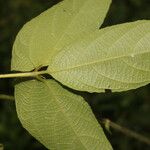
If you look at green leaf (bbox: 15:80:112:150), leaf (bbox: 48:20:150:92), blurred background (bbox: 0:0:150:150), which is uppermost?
leaf (bbox: 48:20:150:92)

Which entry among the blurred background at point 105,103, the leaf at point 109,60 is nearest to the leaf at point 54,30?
the leaf at point 109,60

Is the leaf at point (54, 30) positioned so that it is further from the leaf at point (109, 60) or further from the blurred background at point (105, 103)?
the blurred background at point (105, 103)

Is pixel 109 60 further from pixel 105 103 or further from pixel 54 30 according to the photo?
pixel 105 103

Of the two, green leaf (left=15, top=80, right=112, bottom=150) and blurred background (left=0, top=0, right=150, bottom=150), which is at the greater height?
green leaf (left=15, top=80, right=112, bottom=150)

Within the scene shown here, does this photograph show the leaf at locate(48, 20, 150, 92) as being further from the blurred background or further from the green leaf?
the blurred background

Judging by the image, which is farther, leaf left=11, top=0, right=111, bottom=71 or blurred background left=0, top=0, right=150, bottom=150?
blurred background left=0, top=0, right=150, bottom=150

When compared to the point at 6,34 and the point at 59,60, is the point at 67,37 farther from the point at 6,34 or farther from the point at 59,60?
the point at 6,34

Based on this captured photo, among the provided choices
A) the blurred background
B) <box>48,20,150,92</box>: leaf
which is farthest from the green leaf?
the blurred background
